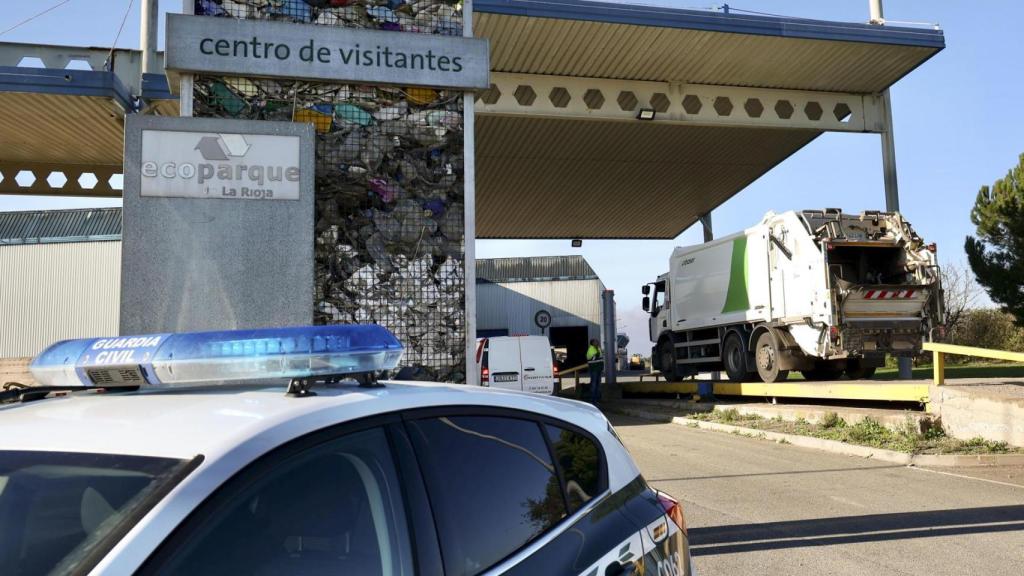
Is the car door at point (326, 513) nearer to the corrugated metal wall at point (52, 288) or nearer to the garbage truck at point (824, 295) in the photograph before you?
the garbage truck at point (824, 295)

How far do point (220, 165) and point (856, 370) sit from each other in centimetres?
1464

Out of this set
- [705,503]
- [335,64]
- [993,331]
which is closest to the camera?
[705,503]

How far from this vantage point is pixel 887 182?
20.2 metres

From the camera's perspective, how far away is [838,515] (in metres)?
7.04

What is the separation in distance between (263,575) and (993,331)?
35.8 m

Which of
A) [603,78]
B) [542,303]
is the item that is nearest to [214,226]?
[603,78]

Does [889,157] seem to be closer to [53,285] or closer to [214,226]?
[214,226]

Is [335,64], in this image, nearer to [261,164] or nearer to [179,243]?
[261,164]

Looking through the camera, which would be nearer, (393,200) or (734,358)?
(393,200)

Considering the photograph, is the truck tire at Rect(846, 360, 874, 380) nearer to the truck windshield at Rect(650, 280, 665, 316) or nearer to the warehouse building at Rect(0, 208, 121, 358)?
the truck windshield at Rect(650, 280, 665, 316)

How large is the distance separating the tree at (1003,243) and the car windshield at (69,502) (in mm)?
29544

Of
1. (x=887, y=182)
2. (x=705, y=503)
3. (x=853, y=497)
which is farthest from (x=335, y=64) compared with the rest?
(x=887, y=182)

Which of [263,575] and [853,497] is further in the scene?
[853,497]

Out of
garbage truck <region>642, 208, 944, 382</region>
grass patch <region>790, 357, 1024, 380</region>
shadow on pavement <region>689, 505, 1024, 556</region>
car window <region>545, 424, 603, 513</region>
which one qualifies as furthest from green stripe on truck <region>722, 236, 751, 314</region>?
car window <region>545, 424, 603, 513</region>
